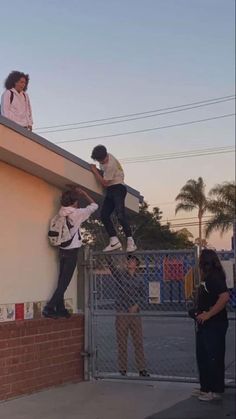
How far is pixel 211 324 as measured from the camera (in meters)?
8.00

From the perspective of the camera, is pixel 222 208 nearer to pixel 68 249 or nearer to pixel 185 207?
pixel 185 207

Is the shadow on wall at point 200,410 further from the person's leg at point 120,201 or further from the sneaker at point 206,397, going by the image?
the person's leg at point 120,201

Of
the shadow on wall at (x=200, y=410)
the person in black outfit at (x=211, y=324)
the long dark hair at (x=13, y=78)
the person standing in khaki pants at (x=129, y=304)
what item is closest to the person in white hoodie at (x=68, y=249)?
the person standing in khaki pants at (x=129, y=304)

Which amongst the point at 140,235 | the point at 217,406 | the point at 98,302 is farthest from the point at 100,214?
the point at 140,235

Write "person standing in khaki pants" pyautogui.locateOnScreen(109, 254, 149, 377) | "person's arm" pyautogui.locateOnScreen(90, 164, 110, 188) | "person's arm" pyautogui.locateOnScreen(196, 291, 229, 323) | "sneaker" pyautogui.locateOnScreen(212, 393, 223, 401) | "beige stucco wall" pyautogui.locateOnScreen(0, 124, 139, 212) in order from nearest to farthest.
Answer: "beige stucco wall" pyautogui.locateOnScreen(0, 124, 139, 212), "person's arm" pyautogui.locateOnScreen(196, 291, 229, 323), "sneaker" pyautogui.locateOnScreen(212, 393, 223, 401), "person's arm" pyautogui.locateOnScreen(90, 164, 110, 188), "person standing in khaki pants" pyautogui.locateOnScreen(109, 254, 149, 377)

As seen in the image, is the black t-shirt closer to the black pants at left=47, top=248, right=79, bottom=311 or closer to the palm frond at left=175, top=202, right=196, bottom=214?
the black pants at left=47, top=248, right=79, bottom=311

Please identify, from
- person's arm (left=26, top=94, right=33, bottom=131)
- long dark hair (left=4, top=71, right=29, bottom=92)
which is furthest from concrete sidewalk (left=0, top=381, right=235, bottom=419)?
long dark hair (left=4, top=71, right=29, bottom=92)

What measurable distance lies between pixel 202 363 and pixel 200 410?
2.52 feet

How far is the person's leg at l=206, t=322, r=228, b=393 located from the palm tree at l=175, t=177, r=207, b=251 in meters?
39.9

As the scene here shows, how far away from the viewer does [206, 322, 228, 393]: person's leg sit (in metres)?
7.95

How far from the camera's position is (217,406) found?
7590 mm

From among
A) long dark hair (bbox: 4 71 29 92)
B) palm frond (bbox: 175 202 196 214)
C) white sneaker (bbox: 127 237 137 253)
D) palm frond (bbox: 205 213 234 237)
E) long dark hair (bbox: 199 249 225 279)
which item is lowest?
long dark hair (bbox: 199 249 225 279)

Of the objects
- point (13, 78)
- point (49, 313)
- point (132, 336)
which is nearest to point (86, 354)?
point (132, 336)

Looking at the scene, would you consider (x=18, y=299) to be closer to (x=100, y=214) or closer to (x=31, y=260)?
(x=31, y=260)
